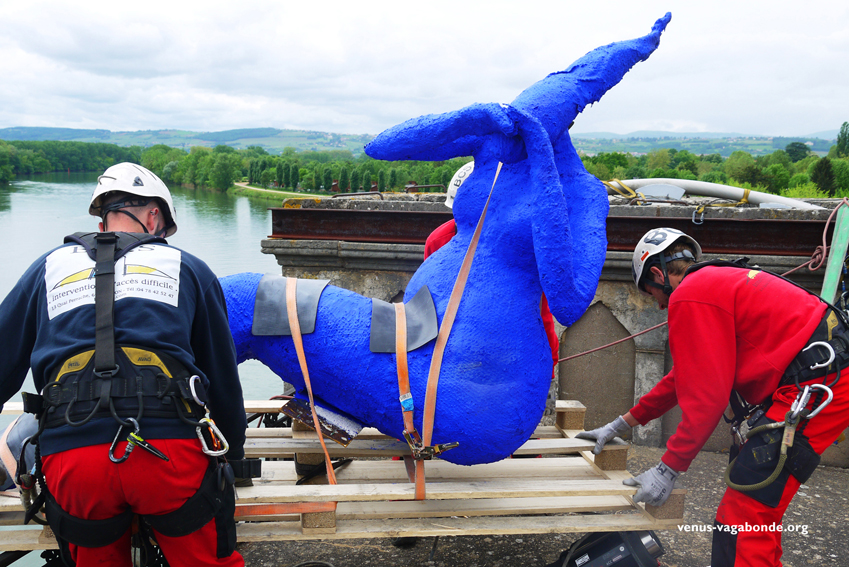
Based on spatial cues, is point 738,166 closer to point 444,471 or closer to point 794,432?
point 794,432

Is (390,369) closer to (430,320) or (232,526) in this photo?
(430,320)

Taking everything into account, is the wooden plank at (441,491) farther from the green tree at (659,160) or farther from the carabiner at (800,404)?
the green tree at (659,160)

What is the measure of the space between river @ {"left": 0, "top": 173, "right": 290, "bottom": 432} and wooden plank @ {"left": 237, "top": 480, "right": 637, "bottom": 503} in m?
3.48

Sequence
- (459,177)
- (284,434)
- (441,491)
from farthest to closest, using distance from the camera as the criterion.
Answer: (459,177)
(284,434)
(441,491)

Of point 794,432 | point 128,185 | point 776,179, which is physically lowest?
point 794,432

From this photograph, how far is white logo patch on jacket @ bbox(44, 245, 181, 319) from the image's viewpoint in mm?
1831

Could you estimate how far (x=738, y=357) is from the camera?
104 inches

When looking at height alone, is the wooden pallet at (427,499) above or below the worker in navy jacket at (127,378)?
below

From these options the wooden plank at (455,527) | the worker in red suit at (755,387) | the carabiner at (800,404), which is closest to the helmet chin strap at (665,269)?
the worker in red suit at (755,387)

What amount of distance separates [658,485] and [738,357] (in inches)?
26.2

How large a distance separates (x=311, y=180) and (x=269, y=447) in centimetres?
2373

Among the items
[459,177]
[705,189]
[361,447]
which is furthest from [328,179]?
[361,447]

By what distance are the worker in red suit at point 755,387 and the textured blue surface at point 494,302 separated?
552 mm

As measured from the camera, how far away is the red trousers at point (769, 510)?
2.38m
